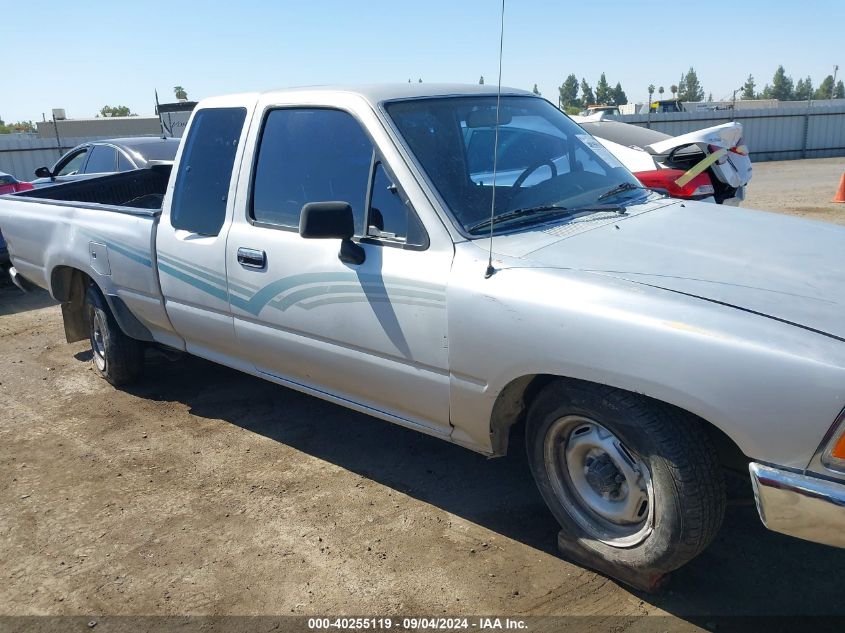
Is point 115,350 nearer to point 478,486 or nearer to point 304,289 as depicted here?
point 304,289

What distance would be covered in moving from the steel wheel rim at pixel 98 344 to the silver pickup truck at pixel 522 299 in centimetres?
83

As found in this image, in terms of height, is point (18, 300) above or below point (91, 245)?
below

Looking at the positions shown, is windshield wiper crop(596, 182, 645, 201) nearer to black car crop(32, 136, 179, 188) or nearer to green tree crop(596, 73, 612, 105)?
black car crop(32, 136, 179, 188)

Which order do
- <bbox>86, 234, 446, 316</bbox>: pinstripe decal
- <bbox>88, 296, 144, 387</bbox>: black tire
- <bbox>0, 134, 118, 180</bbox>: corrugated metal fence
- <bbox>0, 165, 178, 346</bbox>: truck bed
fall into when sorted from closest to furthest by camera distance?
1. <bbox>86, 234, 446, 316</bbox>: pinstripe decal
2. <bbox>0, 165, 178, 346</bbox>: truck bed
3. <bbox>88, 296, 144, 387</bbox>: black tire
4. <bbox>0, 134, 118, 180</bbox>: corrugated metal fence

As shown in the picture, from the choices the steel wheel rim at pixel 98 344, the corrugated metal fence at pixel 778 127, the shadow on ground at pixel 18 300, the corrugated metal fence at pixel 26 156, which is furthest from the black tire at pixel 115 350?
the corrugated metal fence at pixel 778 127

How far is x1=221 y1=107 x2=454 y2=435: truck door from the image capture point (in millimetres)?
3307

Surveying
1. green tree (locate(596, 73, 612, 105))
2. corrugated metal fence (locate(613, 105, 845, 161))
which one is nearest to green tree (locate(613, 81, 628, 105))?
green tree (locate(596, 73, 612, 105))

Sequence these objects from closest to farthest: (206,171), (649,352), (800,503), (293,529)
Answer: (800,503) < (649,352) < (293,529) < (206,171)

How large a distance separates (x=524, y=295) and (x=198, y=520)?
203 cm

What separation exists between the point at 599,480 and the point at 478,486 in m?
1.04

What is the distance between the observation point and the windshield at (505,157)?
3475mm

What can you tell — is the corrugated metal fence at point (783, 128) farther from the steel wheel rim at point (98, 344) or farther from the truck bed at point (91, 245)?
the steel wheel rim at point (98, 344)

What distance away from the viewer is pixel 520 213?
11.5ft

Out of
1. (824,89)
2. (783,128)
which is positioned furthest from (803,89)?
(783,128)
